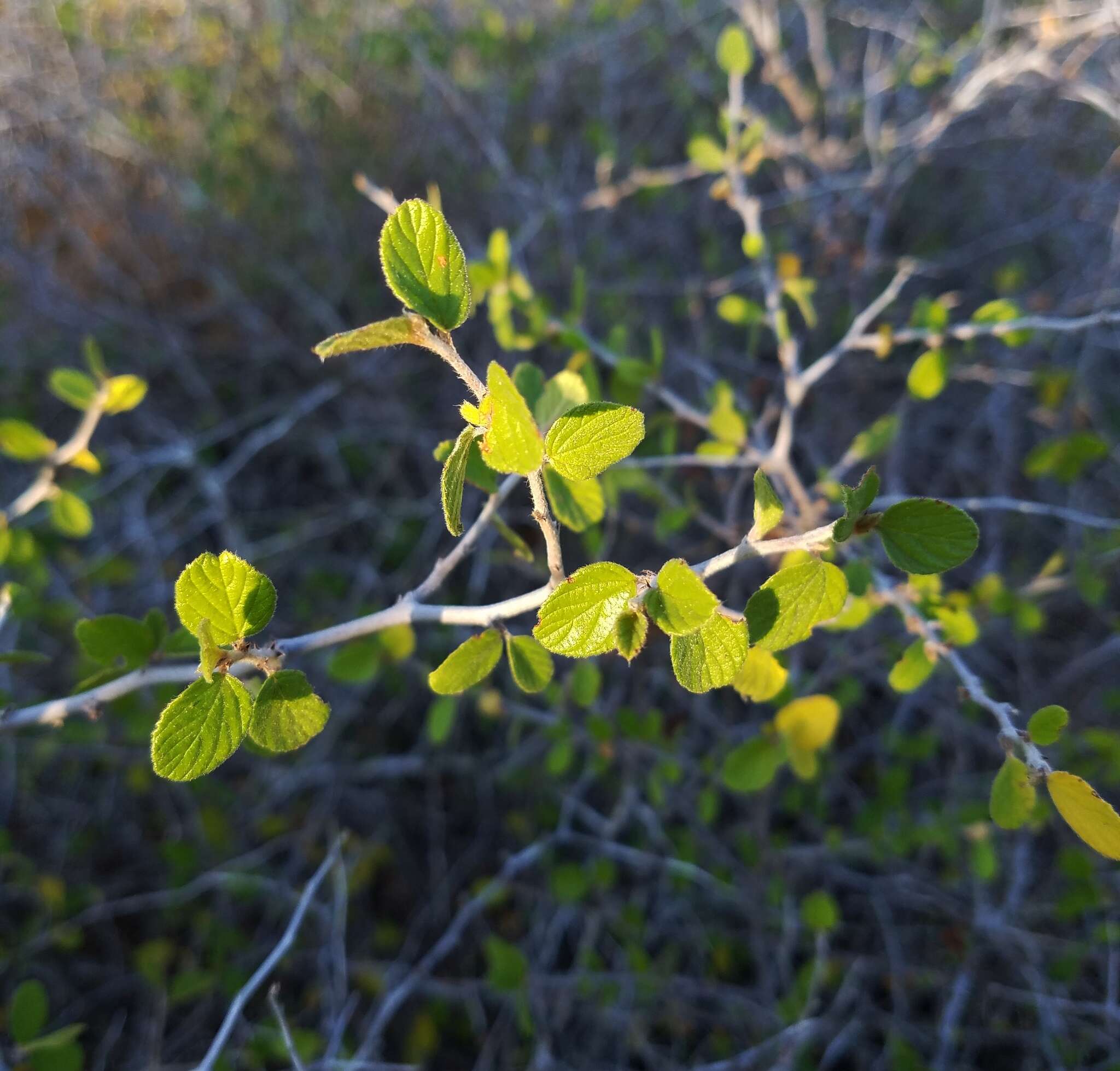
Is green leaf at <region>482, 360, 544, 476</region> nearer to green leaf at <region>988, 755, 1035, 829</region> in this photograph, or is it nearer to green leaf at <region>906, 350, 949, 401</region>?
green leaf at <region>988, 755, 1035, 829</region>

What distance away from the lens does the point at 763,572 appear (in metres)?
1.79

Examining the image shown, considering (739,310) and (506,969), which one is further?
(506,969)

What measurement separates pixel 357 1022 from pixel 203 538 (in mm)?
1335

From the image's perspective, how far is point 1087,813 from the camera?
0.65 meters

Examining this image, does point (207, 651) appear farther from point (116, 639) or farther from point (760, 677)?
point (760, 677)

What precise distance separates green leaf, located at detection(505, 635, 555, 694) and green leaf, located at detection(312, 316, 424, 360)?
Result: 0.95 ft

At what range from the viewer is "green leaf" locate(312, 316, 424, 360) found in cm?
55

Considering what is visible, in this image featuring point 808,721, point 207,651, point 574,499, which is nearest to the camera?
point 207,651

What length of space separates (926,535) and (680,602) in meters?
0.21

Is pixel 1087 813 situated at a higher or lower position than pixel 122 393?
lower

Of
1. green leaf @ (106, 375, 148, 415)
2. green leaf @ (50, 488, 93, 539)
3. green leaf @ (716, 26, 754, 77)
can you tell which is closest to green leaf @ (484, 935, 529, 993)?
green leaf @ (50, 488, 93, 539)

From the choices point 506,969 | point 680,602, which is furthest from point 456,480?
point 506,969

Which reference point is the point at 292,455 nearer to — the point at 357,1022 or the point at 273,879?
the point at 273,879

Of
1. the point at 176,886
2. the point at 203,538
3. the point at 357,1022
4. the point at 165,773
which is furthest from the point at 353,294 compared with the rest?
the point at 165,773
